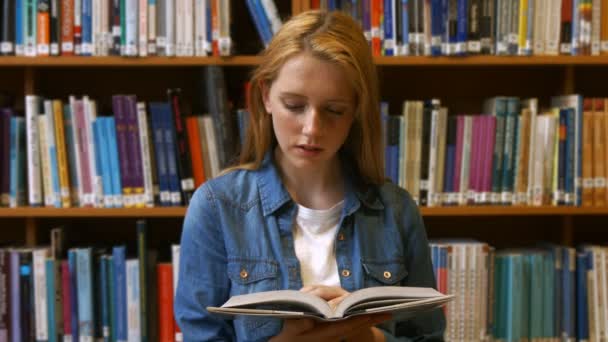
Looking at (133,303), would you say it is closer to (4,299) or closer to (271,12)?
(4,299)

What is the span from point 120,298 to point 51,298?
0.60ft

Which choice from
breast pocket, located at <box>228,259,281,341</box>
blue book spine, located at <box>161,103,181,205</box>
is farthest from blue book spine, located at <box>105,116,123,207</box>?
breast pocket, located at <box>228,259,281,341</box>

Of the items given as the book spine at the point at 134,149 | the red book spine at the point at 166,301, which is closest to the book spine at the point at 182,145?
the book spine at the point at 134,149

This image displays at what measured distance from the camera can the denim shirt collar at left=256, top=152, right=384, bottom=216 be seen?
45.5 inches

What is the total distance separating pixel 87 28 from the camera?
168 cm

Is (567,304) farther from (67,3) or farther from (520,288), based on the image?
(67,3)

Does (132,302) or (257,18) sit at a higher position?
(257,18)

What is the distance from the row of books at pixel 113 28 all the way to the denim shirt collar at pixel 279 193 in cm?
59

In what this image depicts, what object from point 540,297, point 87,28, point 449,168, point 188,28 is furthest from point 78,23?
point 540,297

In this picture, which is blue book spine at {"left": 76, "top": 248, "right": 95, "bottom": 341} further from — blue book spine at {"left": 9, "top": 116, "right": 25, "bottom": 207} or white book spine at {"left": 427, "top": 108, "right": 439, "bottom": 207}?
white book spine at {"left": 427, "top": 108, "right": 439, "bottom": 207}

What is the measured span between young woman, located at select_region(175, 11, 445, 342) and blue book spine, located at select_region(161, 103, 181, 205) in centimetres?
52

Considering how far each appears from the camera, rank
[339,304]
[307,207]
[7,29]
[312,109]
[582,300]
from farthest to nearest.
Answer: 1. [582,300]
2. [7,29]
3. [307,207]
4. [312,109]
5. [339,304]

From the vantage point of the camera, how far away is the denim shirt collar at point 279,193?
1156mm

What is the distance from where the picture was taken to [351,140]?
1.23 meters
